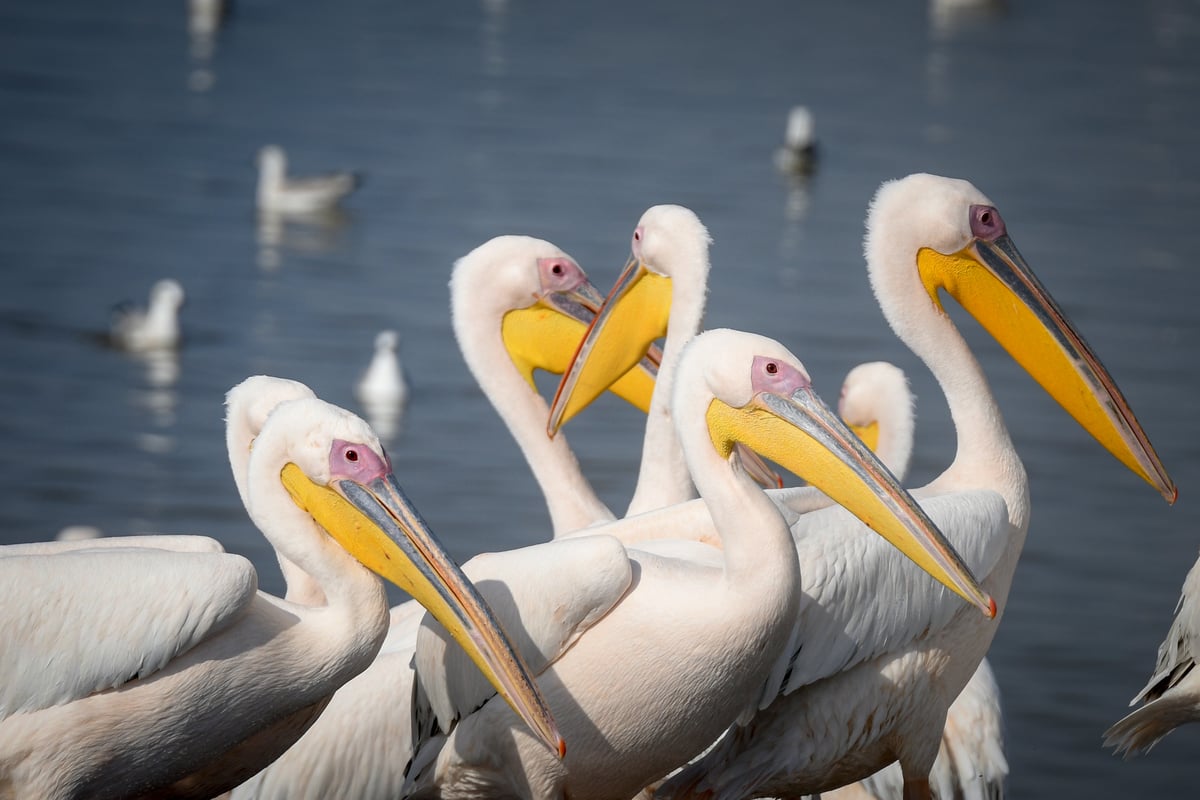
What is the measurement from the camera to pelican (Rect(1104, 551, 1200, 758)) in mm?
4883

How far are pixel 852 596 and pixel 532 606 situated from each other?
0.78 meters

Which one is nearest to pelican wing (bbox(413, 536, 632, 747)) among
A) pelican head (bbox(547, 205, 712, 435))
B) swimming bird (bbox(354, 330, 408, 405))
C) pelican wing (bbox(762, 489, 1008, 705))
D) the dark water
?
pelican wing (bbox(762, 489, 1008, 705))

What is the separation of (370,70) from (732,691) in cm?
1966

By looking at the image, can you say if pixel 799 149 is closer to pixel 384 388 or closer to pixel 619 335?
pixel 384 388

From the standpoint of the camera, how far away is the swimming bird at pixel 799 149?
17722 millimetres

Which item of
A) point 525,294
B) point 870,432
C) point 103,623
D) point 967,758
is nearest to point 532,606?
point 103,623

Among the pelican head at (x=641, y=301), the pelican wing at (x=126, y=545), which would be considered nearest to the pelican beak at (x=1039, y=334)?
the pelican head at (x=641, y=301)

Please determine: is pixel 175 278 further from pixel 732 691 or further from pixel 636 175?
pixel 732 691

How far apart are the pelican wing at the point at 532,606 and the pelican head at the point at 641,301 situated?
1328mm

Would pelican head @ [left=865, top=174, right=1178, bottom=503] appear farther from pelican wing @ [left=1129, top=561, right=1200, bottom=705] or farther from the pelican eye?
pelican wing @ [left=1129, top=561, right=1200, bottom=705]

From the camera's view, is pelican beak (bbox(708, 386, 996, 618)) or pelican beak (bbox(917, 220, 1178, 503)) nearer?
pelican beak (bbox(708, 386, 996, 618))

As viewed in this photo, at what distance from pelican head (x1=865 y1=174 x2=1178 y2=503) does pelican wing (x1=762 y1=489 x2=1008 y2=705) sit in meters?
0.73

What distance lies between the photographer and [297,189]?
50.2ft

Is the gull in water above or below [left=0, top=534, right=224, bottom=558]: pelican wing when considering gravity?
below
